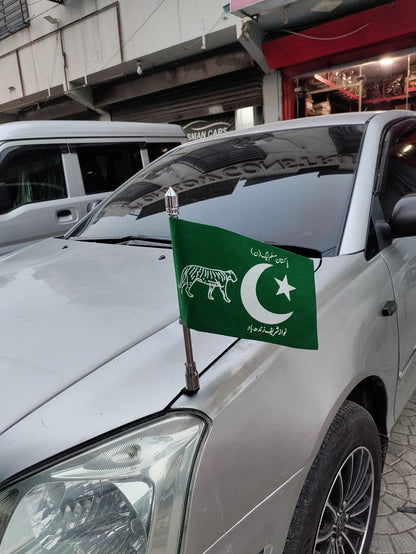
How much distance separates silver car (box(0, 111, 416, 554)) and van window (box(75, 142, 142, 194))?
3004 millimetres

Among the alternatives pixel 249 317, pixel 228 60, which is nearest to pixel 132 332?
pixel 249 317

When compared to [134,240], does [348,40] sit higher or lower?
higher

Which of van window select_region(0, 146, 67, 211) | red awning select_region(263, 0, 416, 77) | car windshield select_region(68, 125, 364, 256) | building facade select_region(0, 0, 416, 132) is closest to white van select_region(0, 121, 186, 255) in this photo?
van window select_region(0, 146, 67, 211)

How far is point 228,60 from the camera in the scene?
857 cm

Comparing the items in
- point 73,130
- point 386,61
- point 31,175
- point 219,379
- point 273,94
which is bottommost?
point 219,379

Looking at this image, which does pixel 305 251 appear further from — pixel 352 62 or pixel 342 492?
pixel 352 62

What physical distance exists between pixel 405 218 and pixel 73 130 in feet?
13.7

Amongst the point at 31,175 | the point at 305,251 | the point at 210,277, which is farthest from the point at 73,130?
the point at 210,277

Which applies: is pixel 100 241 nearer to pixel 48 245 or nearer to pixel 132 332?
pixel 48 245

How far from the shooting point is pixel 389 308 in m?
1.68

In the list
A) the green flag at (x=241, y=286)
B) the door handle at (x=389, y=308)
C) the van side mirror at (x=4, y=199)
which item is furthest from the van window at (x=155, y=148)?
the green flag at (x=241, y=286)

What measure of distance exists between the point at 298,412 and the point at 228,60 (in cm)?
877

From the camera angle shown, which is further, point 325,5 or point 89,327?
point 325,5

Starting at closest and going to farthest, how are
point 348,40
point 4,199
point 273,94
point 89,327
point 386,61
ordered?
point 89,327, point 4,199, point 348,40, point 386,61, point 273,94
